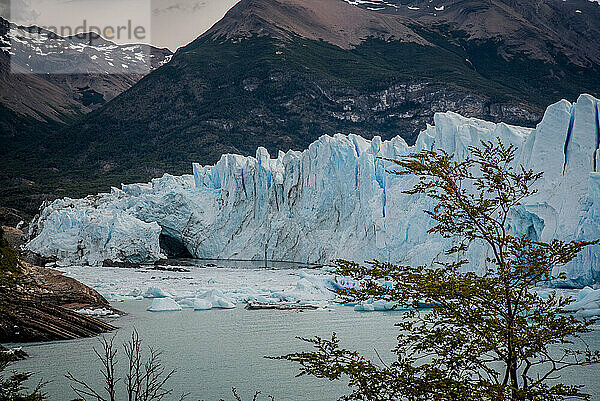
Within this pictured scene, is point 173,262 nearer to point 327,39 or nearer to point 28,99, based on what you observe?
point 327,39

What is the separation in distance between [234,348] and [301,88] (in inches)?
2426

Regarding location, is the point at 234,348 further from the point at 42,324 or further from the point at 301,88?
the point at 301,88

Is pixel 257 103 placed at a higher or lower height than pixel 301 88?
lower

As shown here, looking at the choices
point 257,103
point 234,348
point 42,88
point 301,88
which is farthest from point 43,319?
point 42,88

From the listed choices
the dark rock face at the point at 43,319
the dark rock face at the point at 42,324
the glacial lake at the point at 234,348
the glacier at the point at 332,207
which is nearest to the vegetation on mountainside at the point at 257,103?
the glacier at the point at 332,207

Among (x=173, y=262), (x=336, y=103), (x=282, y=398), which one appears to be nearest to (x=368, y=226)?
(x=173, y=262)

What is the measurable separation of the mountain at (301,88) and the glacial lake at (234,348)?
40787mm

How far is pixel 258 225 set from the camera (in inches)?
1171

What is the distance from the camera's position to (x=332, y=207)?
27.2 m

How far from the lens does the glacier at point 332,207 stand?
16.8 metres

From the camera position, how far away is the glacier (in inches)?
660

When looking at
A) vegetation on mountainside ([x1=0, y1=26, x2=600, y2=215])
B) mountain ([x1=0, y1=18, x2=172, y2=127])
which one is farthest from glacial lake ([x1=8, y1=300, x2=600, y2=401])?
mountain ([x1=0, y1=18, x2=172, y2=127])

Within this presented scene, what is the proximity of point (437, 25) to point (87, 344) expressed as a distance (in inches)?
3667

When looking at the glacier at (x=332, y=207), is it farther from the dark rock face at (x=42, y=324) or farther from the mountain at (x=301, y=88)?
the mountain at (x=301, y=88)
